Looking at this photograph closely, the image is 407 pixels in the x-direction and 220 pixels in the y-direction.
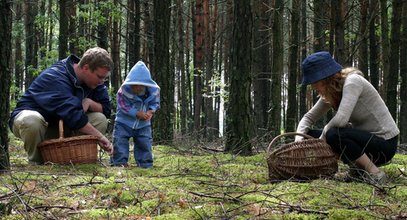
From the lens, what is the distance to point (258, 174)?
4.61 meters

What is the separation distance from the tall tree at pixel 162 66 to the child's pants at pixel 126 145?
298 cm

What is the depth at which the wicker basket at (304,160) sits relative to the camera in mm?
4016

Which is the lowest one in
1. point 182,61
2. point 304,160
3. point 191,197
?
point 191,197

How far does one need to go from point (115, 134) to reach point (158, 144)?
313cm

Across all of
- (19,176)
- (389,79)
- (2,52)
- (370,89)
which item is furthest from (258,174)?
(389,79)

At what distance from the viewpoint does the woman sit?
4.04 meters

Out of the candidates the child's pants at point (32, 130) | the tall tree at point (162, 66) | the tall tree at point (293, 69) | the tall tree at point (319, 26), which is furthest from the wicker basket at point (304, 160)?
the tall tree at point (319, 26)

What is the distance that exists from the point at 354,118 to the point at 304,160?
0.70 m

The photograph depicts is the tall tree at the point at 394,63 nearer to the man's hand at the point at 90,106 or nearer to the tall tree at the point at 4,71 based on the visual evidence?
the man's hand at the point at 90,106

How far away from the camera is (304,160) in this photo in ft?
13.2

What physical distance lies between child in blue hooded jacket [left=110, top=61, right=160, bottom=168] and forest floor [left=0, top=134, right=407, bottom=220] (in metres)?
0.71

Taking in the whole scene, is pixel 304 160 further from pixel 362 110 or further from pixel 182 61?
pixel 182 61

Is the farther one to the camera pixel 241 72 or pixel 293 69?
pixel 293 69

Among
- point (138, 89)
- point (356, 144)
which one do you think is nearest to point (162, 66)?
point (138, 89)
